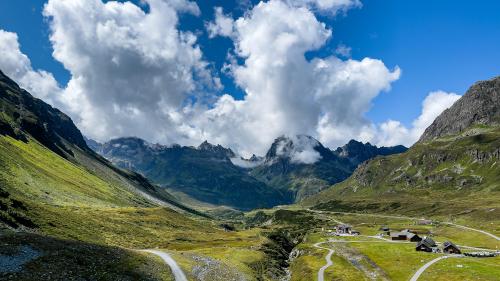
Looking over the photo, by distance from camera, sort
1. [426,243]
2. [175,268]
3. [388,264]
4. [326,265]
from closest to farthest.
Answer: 1. [175,268]
2. [388,264]
3. [326,265]
4. [426,243]

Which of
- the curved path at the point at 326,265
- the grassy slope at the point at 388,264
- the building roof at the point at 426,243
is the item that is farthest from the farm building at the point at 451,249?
the curved path at the point at 326,265

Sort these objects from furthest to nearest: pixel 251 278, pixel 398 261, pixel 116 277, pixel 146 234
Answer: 1. pixel 146 234
2. pixel 398 261
3. pixel 251 278
4. pixel 116 277

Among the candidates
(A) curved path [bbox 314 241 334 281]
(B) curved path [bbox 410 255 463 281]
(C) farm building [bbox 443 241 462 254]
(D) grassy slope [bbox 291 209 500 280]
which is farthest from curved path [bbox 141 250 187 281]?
(C) farm building [bbox 443 241 462 254]

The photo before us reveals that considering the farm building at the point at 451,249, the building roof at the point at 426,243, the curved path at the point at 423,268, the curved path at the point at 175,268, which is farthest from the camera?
the building roof at the point at 426,243

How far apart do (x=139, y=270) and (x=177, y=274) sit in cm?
933

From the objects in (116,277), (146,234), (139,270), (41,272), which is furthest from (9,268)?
(146,234)

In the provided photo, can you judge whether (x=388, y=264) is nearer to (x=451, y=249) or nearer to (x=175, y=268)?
(x=451, y=249)

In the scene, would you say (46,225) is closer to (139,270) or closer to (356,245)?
(139,270)

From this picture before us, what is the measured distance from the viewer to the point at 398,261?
4540 inches

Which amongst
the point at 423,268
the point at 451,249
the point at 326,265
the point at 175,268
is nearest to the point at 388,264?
the point at 423,268

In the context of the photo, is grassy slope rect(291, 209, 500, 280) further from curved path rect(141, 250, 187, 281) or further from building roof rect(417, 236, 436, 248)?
curved path rect(141, 250, 187, 281)

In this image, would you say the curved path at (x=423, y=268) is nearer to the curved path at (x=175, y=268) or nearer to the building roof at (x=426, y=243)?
the building roof at (x=426, y=243)

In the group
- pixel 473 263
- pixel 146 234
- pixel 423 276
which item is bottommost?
pixel 146 234

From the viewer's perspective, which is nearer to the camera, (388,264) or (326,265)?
(388,264)
